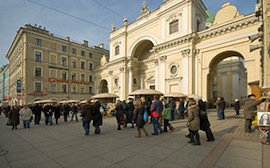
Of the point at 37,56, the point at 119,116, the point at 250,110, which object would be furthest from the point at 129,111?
the point at 37,56

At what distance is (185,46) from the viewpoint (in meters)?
21.8

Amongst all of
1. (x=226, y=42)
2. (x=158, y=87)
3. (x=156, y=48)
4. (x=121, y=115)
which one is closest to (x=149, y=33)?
(x=156, y=48)

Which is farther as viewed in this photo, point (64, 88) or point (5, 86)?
point (5, 86)

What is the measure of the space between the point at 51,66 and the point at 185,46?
33.5m

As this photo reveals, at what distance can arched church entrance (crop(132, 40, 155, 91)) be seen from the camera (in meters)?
30.9

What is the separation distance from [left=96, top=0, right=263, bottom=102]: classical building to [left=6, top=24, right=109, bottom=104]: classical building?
17144 mm

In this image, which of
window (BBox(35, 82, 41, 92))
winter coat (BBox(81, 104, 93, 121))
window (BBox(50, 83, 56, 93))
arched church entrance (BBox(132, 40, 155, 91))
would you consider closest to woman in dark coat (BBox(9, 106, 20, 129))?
winter coat (BBox(81, 104, 93, 121))

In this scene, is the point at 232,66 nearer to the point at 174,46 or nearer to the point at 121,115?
the point at 174,46

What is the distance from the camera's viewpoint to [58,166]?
4109 mm

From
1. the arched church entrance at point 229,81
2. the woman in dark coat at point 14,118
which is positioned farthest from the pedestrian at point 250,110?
A: the arched church entrance at point 229,81

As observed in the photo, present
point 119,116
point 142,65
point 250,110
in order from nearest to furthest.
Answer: point 250,110 → point 119,116 → point 142,65

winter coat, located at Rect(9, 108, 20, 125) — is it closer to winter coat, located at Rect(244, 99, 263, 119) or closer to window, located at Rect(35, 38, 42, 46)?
winter coat, located at Rect(244, 99, 263, 119)

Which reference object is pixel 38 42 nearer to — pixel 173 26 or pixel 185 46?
pixel 173 26

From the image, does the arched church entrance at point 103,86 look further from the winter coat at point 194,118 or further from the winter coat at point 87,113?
the winter coat at point 194,118
